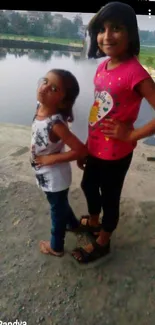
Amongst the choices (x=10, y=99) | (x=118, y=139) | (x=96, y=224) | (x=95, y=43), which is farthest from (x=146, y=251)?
(x=10, y=99)

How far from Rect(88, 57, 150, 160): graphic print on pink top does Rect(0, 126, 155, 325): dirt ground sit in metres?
0.48

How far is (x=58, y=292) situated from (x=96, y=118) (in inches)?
25.1

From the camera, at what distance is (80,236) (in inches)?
51.7

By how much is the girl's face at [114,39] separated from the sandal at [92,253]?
0.76 meters

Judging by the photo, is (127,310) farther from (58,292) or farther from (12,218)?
(12,218)

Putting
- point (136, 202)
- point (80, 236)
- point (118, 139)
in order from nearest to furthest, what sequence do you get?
point (118, 139) < point (80, 236) < point (136, 202)

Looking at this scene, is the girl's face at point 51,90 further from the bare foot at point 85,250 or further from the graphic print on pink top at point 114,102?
the bare foot at point 85,250

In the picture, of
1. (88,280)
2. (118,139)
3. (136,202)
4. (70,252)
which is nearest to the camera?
(118,139)

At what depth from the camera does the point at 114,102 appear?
2.96 feet

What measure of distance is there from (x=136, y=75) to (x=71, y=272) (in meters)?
0.76

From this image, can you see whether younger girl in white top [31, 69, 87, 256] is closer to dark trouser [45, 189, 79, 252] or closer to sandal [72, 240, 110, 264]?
dark trouser [45, 189, 79, 252]

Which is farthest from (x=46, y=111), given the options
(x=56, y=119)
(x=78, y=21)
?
(x=78, y=21)

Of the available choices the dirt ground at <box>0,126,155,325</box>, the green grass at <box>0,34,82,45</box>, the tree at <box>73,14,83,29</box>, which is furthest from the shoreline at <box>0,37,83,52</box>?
the dirt ground at <box>0,126,155,325</box>

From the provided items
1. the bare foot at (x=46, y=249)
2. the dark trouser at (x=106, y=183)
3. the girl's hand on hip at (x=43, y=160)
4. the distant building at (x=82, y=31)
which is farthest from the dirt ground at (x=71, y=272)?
the distant building at (x=82, y=31)
